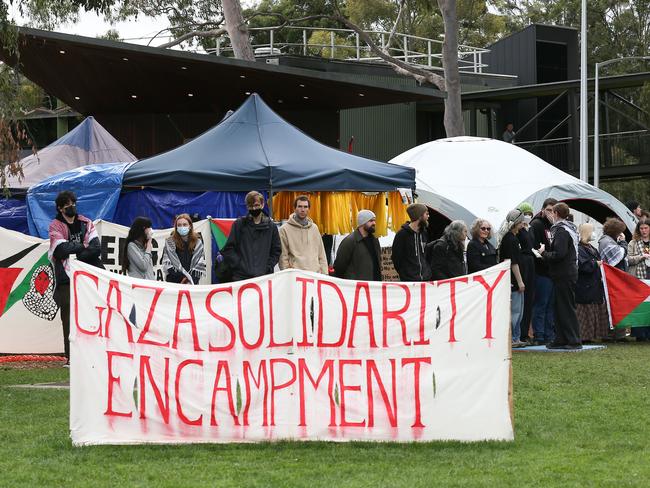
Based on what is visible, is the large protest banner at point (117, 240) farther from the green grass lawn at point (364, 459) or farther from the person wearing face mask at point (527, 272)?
the green grass lawn at point (364, 459)

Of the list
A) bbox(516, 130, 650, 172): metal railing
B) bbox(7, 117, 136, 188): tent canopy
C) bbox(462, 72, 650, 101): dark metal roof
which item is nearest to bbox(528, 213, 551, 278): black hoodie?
bbox(7, 117, 136, 188): tent canopy

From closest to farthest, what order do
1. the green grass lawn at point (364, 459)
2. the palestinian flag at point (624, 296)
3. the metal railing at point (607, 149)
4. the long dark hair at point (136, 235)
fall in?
1. the green grass lawn at point (364, 459)
2. the long dark hair at point (136, 235)
3. the palestinian flag at point (624, 296)
4. the metal railing at point (607, 149)

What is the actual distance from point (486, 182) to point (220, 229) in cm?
813

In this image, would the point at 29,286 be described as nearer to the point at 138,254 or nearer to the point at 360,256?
the point at 138,254

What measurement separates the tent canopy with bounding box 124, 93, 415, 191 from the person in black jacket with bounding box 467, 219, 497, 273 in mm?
1054

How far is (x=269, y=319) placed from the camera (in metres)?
8.09

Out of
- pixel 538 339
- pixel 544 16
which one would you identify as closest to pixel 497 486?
pixel 538 339

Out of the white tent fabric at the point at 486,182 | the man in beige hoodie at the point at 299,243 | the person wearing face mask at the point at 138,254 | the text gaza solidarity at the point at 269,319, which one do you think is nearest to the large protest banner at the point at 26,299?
the person wearing face mask at the point at 138,254

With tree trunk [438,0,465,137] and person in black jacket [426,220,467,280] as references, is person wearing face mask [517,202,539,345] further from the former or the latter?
tree trunk [438,0,465,137]

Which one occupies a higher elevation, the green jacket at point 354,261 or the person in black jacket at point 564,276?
the green jacket at point 354,261

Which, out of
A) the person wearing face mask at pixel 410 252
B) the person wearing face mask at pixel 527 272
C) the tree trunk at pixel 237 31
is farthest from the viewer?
the tree trunk at pixel 237 31

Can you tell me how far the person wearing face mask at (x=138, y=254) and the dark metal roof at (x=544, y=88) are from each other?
2943 cm

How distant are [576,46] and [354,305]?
136ft

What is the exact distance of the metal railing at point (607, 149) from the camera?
41.0 m
